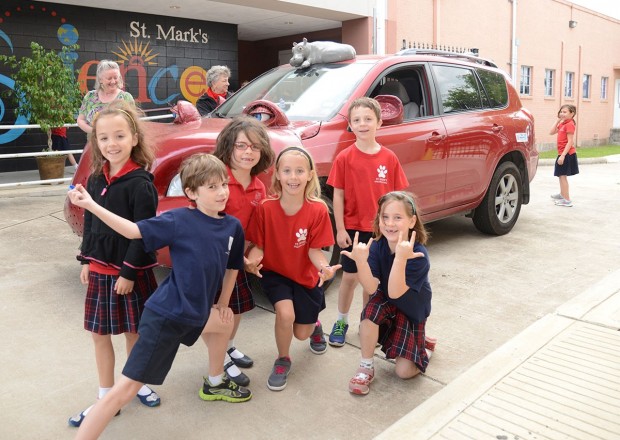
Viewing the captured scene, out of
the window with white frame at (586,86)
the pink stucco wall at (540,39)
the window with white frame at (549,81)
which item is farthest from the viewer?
the window with white frame at (586,86)

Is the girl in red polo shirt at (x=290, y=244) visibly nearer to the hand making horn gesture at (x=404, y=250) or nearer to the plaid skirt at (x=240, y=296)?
the plaid skirt at (x=240, y=296)

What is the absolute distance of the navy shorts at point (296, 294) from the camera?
3.15 metres

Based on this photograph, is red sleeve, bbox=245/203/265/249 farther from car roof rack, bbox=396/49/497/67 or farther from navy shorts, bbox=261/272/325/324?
car roof rack, bbox=396/49/497/67

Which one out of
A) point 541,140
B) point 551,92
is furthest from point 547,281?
point 551,92

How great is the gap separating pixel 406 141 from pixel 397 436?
291 cm

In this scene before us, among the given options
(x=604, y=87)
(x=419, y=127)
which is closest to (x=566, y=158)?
(x=419, y=127)

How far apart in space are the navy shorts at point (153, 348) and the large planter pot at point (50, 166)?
772cm

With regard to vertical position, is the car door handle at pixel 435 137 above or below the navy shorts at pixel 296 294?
above

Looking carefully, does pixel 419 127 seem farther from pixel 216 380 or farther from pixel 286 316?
pixel 216 380

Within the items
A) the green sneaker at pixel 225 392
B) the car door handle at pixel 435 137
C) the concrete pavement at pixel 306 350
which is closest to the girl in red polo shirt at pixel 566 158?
the concrete pavement at pixel 306 350

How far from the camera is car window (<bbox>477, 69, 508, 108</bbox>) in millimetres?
6195

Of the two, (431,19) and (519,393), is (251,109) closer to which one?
(519,393)

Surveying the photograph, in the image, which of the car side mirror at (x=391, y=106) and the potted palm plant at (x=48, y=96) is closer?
the car side mirror at (x=391, y=106)

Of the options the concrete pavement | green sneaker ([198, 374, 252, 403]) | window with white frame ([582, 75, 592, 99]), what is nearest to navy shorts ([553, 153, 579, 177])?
the concrete pavement
